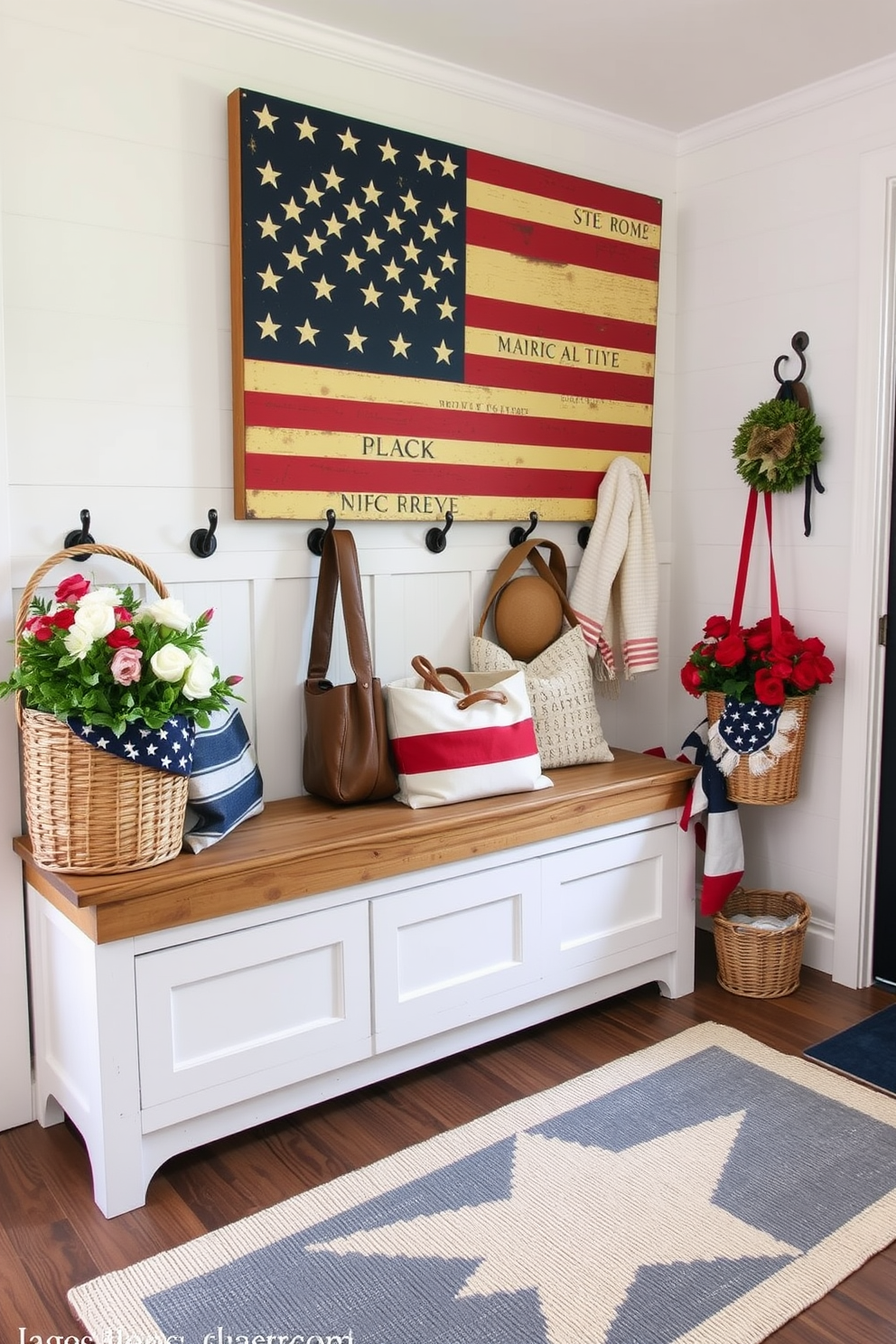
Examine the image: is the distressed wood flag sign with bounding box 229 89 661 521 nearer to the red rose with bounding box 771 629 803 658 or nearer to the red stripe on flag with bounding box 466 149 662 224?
the red stripe on flag with bounding box 466 149 662 224

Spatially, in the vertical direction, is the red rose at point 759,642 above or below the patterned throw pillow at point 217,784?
above

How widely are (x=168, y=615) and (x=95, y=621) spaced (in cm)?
15

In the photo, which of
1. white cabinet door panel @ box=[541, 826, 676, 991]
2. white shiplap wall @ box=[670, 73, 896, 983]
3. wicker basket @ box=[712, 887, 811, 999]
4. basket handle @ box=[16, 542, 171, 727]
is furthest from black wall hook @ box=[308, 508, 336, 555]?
wicker basket @ box=[712, 887, 811, 999]

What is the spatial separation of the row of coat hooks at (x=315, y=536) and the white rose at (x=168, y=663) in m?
0.38

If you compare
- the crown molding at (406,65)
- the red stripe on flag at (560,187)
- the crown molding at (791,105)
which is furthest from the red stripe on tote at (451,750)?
the crown molding at (791,105)

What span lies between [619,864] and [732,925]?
0.38 metres

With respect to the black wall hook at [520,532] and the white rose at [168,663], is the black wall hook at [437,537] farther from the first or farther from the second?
the white rose at [168,663]

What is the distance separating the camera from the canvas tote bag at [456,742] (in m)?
2.45

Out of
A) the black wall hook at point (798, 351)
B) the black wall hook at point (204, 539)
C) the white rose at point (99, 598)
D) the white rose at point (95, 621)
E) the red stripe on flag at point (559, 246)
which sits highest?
the red stripe on flag at point (559, 246)

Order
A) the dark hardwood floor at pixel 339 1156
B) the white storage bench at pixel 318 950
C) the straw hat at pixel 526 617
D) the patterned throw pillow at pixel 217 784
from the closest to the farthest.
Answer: the dark hardwood floor at pixel 339 1156 → the white storage bench at pixel 318 950 → the patterned throw pillow at pixel 217 784 → the straw hat at pixel 526 617

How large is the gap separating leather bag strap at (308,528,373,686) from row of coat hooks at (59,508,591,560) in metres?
0.04

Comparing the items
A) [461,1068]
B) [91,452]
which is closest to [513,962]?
[461,1068]

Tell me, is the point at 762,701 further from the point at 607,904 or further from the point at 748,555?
the point at 607,904

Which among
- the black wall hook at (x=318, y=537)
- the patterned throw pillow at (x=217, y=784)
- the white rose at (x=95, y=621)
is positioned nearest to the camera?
the white rose at (x=95, y=621)
